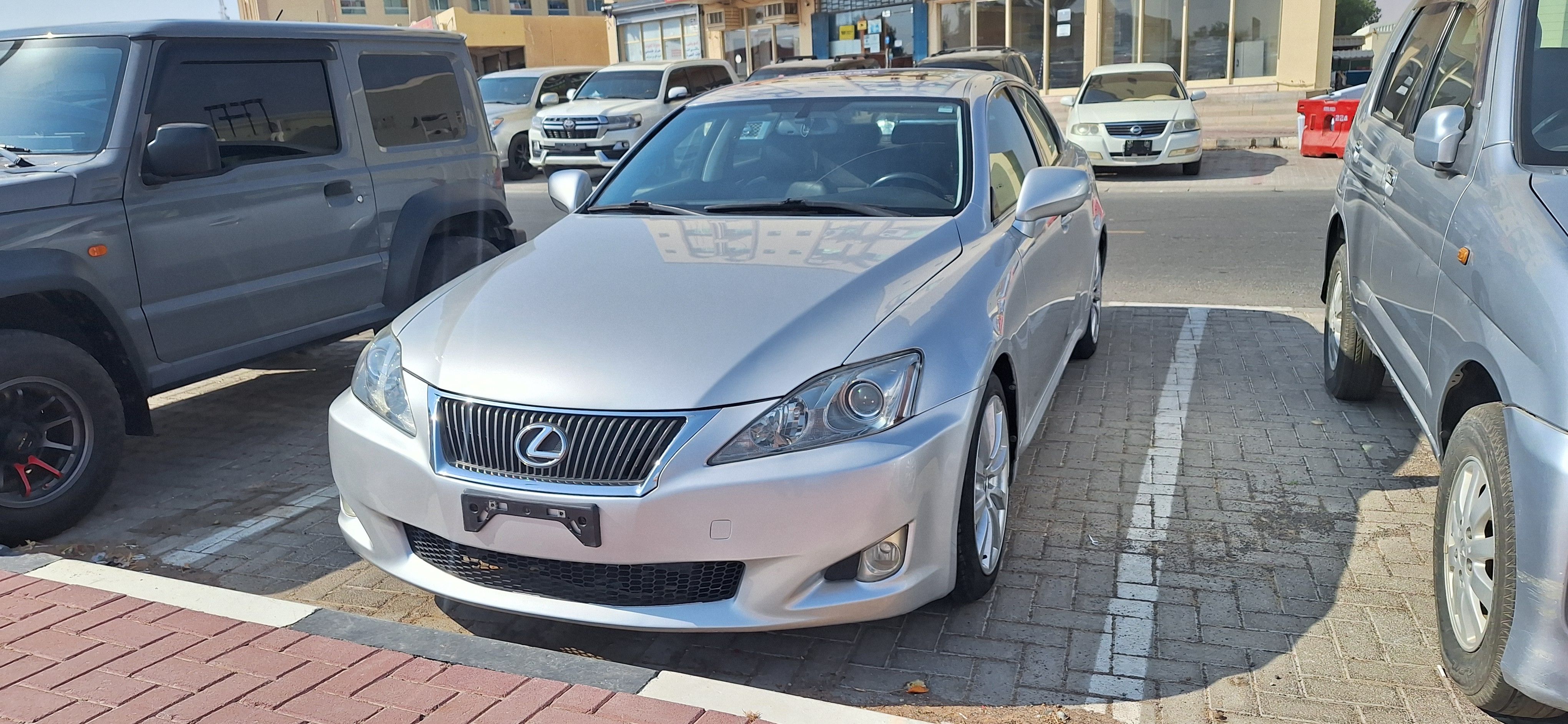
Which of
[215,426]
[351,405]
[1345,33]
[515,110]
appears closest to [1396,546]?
[351,405]

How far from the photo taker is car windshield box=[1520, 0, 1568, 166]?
3.32m

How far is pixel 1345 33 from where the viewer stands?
84.3 meters

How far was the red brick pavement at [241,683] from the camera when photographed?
2883mm

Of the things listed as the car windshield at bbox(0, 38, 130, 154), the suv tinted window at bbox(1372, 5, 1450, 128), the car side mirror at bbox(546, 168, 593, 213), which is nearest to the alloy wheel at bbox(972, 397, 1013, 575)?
the car side mirror at bbox(546, 168, 593, 213)

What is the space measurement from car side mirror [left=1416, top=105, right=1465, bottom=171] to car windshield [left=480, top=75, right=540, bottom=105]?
707 inches

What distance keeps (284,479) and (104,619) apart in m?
1.69

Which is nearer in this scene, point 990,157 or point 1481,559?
point 1481,559

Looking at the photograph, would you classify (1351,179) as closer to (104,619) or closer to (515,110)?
(104,619)

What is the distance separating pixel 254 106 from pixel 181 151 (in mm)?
771

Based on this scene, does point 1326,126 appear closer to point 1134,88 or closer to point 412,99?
point 1134,88

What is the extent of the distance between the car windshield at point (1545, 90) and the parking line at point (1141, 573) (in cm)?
165

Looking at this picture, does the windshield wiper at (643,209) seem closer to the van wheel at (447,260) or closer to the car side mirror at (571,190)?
the car side mirror at (571,190)

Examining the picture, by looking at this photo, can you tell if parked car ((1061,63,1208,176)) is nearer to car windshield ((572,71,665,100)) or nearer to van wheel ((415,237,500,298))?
car windshield ((572,71,665,100))

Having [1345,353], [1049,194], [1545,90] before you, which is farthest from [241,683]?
[1345,353]
